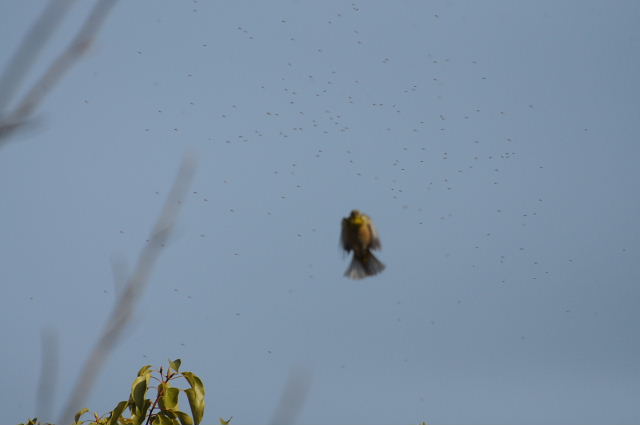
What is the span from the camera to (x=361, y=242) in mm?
5996

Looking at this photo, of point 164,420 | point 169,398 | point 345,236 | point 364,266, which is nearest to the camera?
point 164,420

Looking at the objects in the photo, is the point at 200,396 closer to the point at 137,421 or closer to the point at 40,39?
the point at 137,421

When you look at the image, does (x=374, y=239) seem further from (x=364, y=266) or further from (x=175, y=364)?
(x=175, y=364)

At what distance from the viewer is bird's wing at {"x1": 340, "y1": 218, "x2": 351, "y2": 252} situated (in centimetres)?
606

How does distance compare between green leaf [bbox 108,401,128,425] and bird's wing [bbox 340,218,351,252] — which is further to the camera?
bird's wing [bbox 340,218,351,252]

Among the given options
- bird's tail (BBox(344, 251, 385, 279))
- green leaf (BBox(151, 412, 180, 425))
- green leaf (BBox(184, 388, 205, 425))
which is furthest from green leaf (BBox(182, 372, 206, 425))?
bird's tail (BBox(344, 251, 385, 279))

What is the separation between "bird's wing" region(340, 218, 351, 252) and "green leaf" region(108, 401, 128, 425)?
4.61 ft

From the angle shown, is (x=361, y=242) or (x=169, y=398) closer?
(x=169, y=398)

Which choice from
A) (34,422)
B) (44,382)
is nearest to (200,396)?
(34,422)

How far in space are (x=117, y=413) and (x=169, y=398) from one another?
268 mm

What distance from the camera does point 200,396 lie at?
5.85m

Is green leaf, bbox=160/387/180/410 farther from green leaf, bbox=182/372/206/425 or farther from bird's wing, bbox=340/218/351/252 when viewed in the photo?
bird's wing, bbox=340/218/351/252

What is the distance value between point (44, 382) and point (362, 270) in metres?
3.71

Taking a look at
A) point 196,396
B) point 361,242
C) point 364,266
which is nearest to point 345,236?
point 361,242
